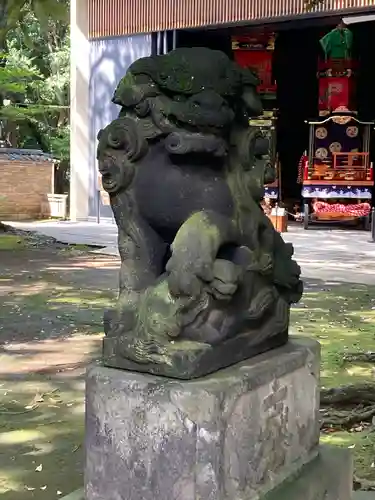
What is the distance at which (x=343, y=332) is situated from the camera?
19.7ft

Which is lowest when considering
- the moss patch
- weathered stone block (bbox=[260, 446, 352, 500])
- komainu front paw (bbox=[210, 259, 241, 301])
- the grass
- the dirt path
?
the dirt path

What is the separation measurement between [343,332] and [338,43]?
33.5 ft

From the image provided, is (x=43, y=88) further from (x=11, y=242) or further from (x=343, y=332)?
(x=343, y=332)

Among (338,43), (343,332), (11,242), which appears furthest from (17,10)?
(343,332)

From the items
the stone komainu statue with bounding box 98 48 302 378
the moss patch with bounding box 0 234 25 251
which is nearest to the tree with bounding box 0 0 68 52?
the moss patch with bounding box 0 234 25 251

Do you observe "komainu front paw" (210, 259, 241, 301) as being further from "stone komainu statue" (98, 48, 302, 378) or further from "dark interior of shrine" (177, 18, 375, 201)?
"dark interior of shrine" (177, 18, 375, 201)

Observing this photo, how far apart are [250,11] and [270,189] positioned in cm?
379

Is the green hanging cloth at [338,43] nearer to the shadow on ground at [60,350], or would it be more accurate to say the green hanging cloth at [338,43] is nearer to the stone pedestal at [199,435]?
the shadow on ground at [60,350]

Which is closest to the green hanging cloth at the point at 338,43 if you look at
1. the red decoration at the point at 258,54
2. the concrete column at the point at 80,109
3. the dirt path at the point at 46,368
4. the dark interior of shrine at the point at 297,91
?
the red decoration at the point at 258,54

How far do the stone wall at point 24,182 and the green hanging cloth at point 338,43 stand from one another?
30.3 ft

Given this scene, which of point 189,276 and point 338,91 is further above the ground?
point 338,91

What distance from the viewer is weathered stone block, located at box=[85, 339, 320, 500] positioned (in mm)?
1875

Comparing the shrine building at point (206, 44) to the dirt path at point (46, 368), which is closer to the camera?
the dirt path at point (46, 368)

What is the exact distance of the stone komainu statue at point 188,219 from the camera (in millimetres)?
1953
